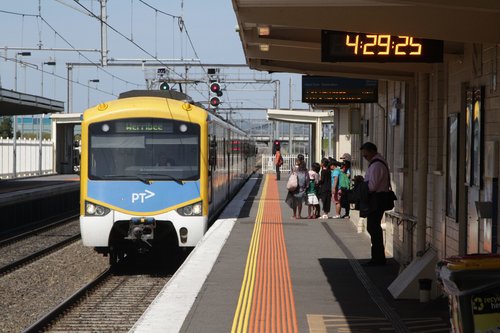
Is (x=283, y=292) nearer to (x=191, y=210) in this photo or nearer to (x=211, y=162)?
(x=191, y=210)

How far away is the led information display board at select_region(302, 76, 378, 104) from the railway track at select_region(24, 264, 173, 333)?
4538mm

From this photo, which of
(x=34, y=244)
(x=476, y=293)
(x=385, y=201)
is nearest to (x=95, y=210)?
(x=385, y=201)

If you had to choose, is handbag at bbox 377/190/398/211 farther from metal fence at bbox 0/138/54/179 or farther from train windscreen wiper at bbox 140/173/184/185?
metal fence at bbox 0/138/54/179

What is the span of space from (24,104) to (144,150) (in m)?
17.2

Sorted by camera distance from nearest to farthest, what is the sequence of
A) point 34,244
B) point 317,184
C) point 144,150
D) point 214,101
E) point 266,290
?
point 266,290 < point 144,150 < point 317,184 < point 34,244 < point 214,101

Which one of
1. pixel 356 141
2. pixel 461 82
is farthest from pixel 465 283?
pixel 356 141

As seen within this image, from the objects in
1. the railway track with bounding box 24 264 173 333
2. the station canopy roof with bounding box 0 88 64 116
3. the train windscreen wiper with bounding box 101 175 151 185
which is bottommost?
the railway track with bounding box 24 264 173 333

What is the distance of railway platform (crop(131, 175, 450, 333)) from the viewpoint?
8273 mm

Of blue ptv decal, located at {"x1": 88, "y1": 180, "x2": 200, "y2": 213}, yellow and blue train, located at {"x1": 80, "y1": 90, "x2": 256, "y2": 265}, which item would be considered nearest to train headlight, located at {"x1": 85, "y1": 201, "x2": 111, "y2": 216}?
yellow and blue train, located at {"x1": 80, "y1": 90, "x2": 256, "y2": 265}

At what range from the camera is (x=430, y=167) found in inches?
429

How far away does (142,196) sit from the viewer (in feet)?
47.9

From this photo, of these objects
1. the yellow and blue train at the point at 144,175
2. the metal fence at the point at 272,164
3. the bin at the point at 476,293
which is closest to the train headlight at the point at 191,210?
the yellow and blue train at the point at 144,175

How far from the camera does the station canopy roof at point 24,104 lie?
95.6 feet

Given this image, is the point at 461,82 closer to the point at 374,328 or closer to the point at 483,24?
the point at 483,24
